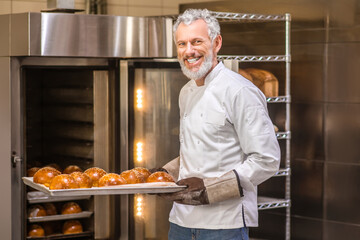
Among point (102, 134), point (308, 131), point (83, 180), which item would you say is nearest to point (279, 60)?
point (308, 131)

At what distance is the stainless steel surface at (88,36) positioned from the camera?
3.31 meters

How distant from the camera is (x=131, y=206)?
12.2ft

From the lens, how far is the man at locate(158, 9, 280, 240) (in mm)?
2123

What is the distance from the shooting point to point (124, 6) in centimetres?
487

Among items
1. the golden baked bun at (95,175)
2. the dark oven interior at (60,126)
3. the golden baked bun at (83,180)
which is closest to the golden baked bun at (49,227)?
the dark oven interior at (60,126)

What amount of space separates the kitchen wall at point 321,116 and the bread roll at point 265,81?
291 millimetres

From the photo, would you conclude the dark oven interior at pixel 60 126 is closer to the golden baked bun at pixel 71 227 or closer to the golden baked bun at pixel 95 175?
the golden baked bun at pixel 71 227

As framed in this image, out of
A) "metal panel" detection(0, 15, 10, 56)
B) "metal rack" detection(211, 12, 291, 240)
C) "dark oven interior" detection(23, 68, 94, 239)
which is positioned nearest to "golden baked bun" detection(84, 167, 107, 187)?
"metal panel" detection(0, 15, 10, 56)

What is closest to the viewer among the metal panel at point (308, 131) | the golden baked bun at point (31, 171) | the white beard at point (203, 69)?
the white beard at point (203, 69)

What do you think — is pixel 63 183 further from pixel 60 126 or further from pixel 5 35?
pixel 60 126

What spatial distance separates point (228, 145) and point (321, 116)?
213 centimetres

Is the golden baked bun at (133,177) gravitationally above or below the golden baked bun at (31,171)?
above

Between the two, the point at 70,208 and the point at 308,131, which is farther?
the point at 308,131

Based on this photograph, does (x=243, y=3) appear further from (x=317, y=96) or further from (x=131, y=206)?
(x=131, y=206)
